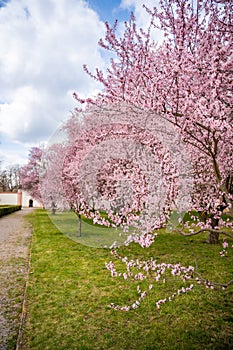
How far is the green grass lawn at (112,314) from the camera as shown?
3.52 metres

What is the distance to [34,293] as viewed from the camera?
5.16 meters

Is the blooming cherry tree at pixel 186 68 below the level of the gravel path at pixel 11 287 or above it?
above

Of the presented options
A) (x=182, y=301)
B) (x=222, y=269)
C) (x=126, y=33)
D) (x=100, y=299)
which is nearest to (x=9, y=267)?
(x=100, y=299)

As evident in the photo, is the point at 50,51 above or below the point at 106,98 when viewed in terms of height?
above

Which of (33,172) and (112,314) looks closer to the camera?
(112,314)

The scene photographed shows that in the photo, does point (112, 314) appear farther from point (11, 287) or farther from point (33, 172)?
point (33, 172)

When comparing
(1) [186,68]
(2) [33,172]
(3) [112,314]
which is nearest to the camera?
(1) [186,68]

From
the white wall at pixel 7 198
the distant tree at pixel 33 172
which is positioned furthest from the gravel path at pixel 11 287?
the white wall at pixel 7 198

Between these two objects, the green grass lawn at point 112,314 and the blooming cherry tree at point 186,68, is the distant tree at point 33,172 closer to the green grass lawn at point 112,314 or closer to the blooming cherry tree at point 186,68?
the green grass lawn at point 112,314

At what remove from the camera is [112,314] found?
14.1ft

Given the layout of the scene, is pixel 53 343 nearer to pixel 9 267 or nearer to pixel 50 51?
pixel 9 267

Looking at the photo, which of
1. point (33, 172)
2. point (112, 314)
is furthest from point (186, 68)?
point (33, 172)

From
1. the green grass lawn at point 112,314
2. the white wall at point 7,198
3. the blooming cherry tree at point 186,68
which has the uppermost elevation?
the blooming cherry tree at point 186,68

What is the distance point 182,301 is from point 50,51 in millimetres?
6927
